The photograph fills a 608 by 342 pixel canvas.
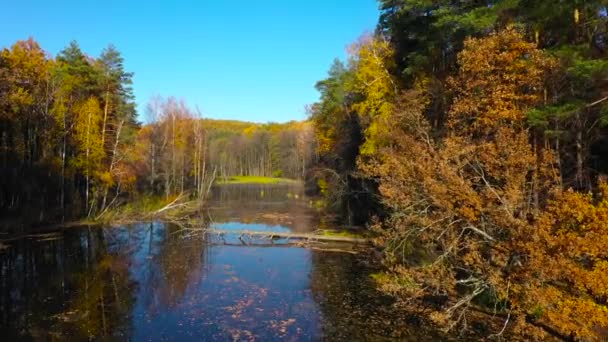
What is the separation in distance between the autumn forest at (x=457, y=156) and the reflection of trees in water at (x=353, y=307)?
2.18 feet

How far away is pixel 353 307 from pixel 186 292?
627 cm

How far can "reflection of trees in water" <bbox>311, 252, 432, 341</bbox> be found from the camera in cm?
1235

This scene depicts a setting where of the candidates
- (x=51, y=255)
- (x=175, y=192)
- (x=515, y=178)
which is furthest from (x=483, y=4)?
(x=175, y=192)

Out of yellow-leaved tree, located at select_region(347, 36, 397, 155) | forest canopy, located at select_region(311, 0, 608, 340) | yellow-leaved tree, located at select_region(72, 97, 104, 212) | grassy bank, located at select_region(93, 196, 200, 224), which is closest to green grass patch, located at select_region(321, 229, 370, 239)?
yellow-leaved tree, located at select_region(347, 36, 397, 155)

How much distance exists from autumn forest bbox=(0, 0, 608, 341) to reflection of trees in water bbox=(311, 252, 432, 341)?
66cm

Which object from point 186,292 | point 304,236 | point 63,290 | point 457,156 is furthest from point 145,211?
point 457,156

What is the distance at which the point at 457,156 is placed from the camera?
1325 cm

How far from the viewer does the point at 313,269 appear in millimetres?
19938

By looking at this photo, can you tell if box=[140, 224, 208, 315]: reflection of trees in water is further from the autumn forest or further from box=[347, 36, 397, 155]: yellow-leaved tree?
box=[347, 36, 397, 155]: yellow-leaved tree

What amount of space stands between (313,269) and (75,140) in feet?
79.9

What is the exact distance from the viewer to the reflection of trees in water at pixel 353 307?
40.5 ft

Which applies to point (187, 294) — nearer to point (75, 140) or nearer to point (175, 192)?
point (75, 140)

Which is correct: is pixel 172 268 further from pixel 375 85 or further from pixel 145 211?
pixel 145 211

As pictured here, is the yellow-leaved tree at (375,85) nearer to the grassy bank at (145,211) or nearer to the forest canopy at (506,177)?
the forest canopy at (506,177)
